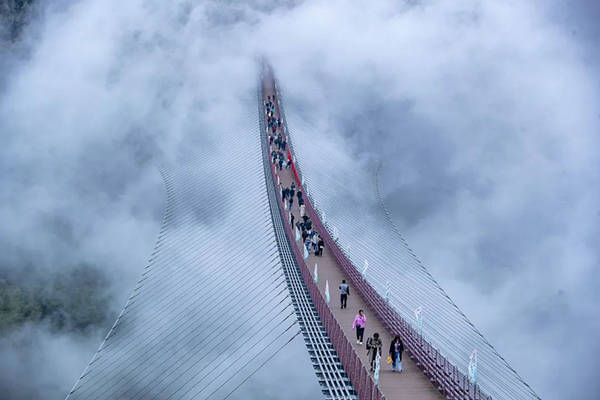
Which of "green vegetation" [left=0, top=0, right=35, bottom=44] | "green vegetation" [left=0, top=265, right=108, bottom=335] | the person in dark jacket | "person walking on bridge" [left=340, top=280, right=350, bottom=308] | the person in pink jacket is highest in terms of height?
"green vegetation" [left=0, top=0, right=35, bottom=44]

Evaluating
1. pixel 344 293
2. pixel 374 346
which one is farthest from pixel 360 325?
pixel 344 293

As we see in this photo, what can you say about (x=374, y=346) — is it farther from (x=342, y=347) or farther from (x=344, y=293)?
(x=344, y=293)

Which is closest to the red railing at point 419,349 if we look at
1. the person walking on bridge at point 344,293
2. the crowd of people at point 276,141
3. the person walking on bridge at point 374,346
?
the person walking on bridge at point 344,293

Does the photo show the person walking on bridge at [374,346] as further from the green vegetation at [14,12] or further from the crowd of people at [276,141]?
the green vegetation at [14,12]

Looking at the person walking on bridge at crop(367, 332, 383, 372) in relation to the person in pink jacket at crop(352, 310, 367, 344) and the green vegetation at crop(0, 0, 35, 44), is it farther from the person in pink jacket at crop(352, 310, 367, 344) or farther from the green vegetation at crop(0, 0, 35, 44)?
the green vegetation at crop(0, 0, 35, 44)

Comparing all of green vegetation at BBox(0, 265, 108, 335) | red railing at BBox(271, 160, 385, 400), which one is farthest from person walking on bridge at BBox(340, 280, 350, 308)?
green vegetation at BBox(0, 265, 108, 335)
